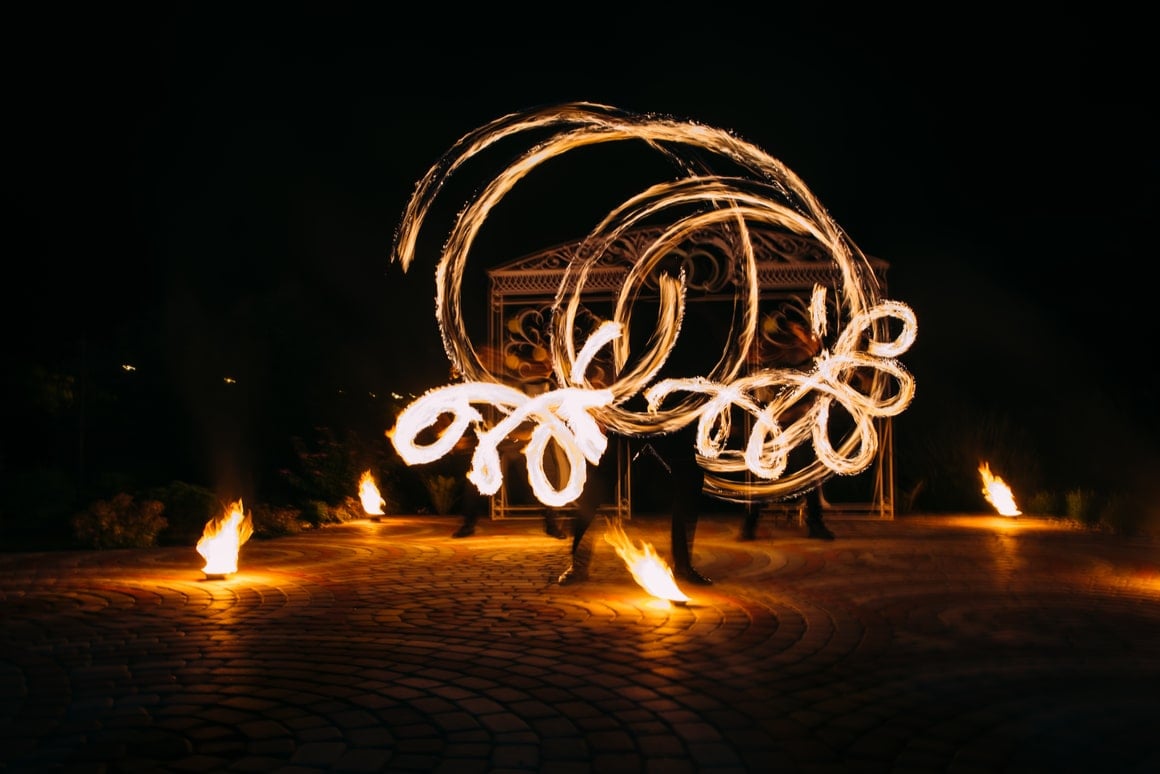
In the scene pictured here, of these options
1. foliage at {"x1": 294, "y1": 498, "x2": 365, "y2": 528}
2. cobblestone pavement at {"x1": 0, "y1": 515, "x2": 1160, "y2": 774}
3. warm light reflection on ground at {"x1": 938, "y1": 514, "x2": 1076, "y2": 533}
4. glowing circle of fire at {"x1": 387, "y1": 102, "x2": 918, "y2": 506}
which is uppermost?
glowing circle of fire at {"x1": 387, "y1": 102, "x2": 918, "y2": 506}

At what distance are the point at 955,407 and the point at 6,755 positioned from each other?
16.8m

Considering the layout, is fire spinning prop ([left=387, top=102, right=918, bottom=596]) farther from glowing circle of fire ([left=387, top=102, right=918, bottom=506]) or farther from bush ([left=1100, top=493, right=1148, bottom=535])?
bush ([left=1100, top=493, right=1148, bottom=535])

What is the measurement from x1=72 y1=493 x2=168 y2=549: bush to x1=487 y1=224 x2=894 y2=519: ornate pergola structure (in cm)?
440

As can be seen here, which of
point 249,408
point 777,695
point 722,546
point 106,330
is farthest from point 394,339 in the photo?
point 777,695

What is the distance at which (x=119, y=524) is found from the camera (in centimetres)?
1114

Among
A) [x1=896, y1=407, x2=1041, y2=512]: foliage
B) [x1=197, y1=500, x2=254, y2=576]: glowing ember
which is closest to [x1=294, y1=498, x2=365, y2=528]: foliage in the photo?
[x1=197, y1=500, x2=254, y2=576]: glowing ember

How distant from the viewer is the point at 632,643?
5.95m

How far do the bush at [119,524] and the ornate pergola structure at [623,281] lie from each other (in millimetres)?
4401

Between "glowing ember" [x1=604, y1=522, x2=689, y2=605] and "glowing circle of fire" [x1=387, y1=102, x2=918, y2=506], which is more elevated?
"glowing circle of fire" [x1=387, y1=102, x2=918, y2=506]

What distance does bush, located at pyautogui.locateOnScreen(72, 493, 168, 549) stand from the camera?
10984mm

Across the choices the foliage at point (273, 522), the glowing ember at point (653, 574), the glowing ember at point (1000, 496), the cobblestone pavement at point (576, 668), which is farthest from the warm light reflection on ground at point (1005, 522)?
the foliage at point (273, 522)

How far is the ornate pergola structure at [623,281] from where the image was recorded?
1360 cm

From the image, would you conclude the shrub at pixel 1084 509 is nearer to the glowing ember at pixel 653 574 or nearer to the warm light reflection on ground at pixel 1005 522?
the warm light reflection on ground at pixel 1005 522

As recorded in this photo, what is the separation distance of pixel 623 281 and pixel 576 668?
8418mm
